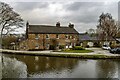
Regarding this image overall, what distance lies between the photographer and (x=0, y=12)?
32.0 metres

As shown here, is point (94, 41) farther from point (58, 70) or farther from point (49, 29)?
point (58, 70)

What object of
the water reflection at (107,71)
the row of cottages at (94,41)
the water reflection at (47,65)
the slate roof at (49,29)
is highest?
the slate roof at (49,29)

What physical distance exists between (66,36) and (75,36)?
10.2ft

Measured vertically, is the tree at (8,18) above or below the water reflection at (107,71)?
above

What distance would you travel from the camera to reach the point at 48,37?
5884cm

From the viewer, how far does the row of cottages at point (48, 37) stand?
185 ft

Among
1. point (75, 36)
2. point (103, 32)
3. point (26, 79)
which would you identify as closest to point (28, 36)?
point (75, 36)

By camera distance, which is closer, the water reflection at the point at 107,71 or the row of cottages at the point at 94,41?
the water reflection at the point at 107,71

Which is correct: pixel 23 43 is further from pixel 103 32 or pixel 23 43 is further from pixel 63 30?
pixel 103 32

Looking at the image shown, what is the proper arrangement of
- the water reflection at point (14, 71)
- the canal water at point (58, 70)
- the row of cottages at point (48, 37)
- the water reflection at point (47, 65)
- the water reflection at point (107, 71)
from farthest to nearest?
1. the row of cottages at point (48, 37)
2. the water reflection at point (47, 65)
3. the water reflection at point (107, 71)
4. the canal water at point (58, 70)
5. the water reflection at point (14, 71)

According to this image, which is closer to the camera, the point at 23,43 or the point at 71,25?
the point at 23,43

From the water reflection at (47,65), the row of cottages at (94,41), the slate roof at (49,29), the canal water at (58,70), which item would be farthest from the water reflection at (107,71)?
the row of cottages at (94,41)

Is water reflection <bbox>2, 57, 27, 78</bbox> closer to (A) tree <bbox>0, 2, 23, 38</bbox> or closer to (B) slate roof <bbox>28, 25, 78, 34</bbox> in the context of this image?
(A) tree <bbox>0, 2, 23, 38</bbox>

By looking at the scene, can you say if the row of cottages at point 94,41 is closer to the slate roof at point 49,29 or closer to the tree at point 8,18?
the slate roof at point 49,29
